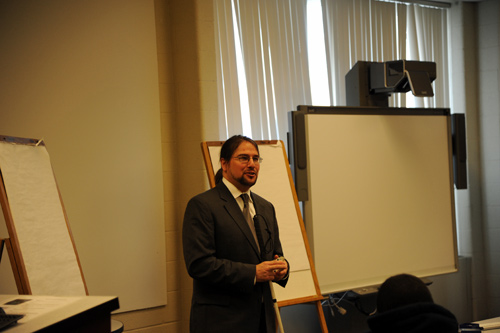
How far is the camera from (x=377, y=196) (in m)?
3.58

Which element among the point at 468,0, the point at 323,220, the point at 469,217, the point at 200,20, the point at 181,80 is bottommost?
the point at 469,217

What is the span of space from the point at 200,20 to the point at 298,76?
99cm

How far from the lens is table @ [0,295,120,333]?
1.32 m

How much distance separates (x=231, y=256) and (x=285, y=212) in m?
0.93

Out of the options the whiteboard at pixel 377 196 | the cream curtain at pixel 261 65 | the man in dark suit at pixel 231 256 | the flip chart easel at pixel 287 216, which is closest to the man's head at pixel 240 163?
the man in dark suit at pixel 231 256

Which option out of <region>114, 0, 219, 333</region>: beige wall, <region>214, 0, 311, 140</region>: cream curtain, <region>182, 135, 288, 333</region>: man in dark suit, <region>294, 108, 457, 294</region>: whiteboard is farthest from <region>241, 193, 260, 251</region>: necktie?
<region>214, 0, 311, 140</region>: cream curtain

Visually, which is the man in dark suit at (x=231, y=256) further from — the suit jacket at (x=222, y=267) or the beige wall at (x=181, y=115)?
the beige wall at (x=181, y=115)

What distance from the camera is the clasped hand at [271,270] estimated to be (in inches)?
81.3

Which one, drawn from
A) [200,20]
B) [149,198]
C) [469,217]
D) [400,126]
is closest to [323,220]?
[400,126]

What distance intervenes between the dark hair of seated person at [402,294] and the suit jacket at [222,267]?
3.67 ft

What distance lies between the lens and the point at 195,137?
3.49 metres

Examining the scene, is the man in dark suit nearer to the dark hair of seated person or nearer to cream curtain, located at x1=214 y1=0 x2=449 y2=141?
the dark hair of seated person

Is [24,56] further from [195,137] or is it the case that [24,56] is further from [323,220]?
[323,220]

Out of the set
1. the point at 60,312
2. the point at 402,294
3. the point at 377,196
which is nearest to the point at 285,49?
the point at 377,196
